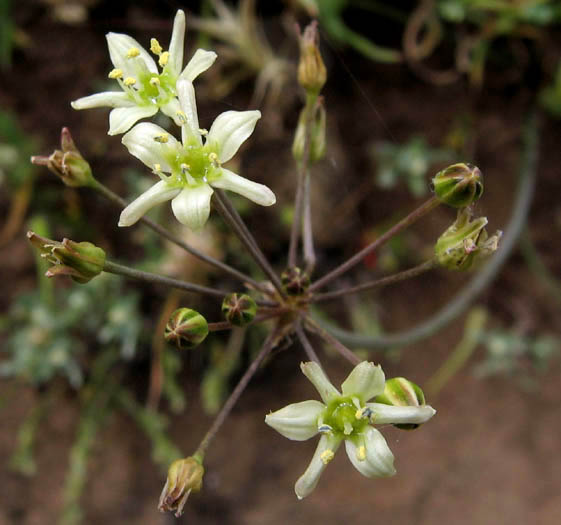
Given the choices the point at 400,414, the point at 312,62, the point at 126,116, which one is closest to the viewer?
the point at 400,414

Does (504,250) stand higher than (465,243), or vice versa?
(465,243)

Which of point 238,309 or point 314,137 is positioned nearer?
point 238,309

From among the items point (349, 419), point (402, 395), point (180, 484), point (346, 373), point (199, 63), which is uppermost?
point (199, 63)

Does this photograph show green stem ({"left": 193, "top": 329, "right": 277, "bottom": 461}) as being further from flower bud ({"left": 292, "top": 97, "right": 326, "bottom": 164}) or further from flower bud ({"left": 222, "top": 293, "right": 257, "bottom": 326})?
flower bud ({"left": 292, "top": 97, "right": 326, "bottom": 164})

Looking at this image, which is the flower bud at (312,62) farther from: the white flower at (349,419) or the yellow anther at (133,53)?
the white flower at (349,419)

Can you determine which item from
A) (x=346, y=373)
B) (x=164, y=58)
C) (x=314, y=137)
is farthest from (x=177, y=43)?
(x=346, y=373)

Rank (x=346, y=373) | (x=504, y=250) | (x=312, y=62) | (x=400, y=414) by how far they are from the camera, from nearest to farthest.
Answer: (x=400, y=414), (x=312, y=62), (x=504, y=250), (x=346, y=373)

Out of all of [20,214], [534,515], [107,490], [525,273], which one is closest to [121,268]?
[20,214]

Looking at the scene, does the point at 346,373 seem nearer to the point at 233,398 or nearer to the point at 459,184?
the point at 233,398
